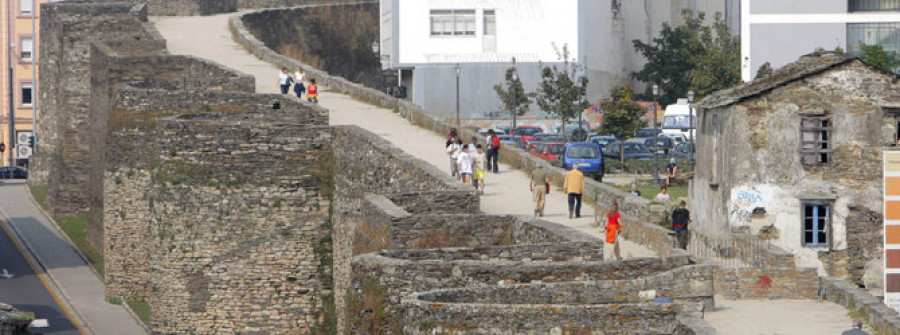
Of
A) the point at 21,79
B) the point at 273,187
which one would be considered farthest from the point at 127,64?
the point at 21,79

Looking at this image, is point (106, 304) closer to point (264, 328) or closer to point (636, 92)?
point (264, 328)

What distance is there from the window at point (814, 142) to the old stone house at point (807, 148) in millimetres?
20

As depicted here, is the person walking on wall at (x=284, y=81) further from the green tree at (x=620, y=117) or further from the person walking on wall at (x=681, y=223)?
the person walking on wall at (x=681, y=223)

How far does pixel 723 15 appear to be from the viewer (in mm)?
92938

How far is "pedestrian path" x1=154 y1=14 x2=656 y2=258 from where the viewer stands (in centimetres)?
3544

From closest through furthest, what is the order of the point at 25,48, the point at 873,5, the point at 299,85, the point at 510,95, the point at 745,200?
the point at 745,200
the point at 299,85
the point at 873,5
the point at 510,95
the point at 25,48

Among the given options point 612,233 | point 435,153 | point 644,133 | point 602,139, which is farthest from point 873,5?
point 612,233

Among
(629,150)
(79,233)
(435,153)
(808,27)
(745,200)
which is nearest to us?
(745,200)

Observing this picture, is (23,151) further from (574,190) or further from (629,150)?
(574,190)

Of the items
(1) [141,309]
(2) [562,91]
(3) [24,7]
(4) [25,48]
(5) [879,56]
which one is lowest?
(1) [141,309]

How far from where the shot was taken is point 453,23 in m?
Answer: 79.9

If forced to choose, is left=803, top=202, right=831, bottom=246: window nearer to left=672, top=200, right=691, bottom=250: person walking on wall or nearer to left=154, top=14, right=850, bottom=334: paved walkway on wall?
left=154, top=14, right=850, bottom=334: paved walkway on wall

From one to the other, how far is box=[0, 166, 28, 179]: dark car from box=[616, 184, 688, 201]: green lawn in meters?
39.0

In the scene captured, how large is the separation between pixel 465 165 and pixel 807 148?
22.6 feet
